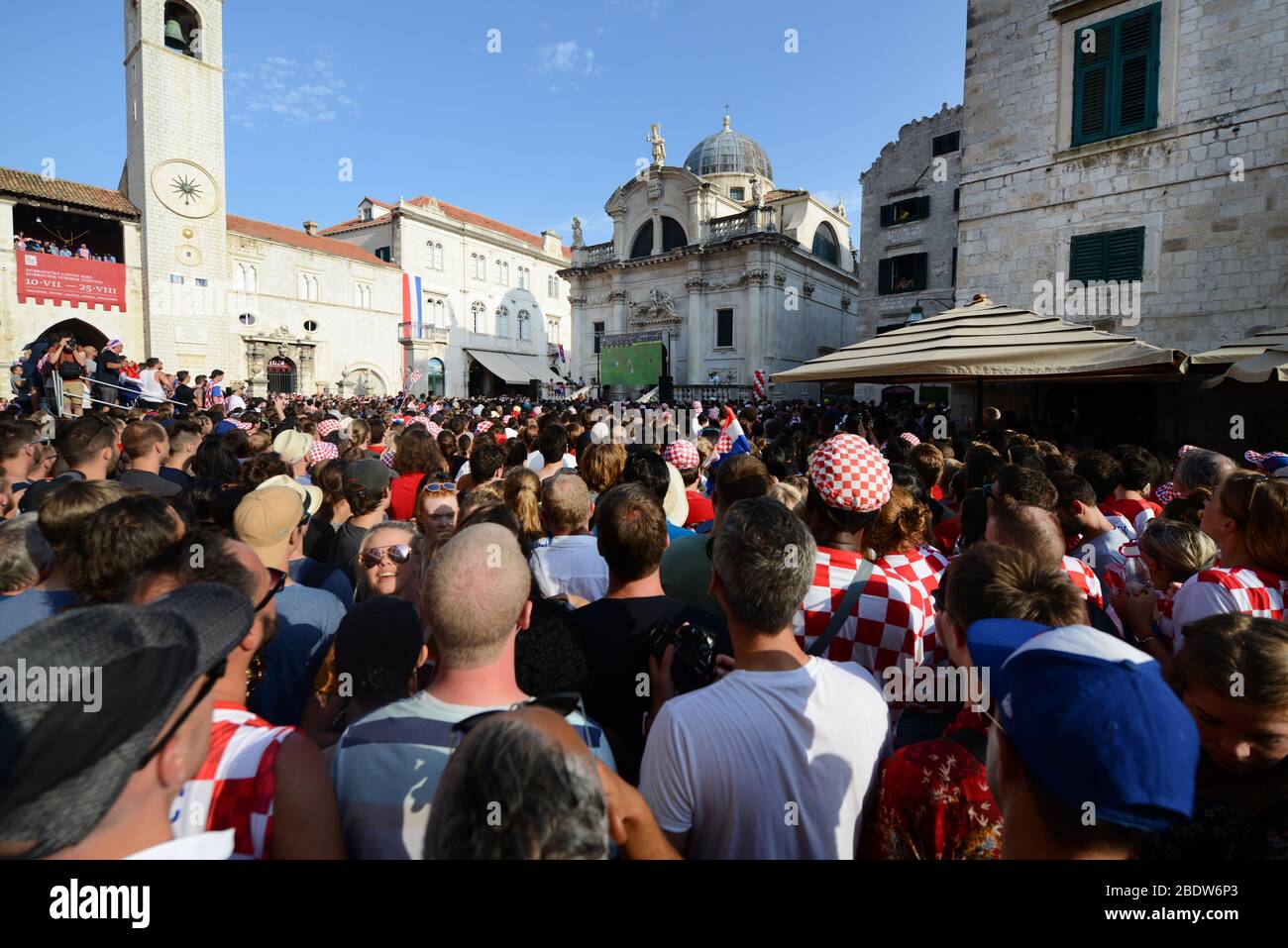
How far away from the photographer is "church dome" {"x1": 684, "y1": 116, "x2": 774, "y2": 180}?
40.8 metres

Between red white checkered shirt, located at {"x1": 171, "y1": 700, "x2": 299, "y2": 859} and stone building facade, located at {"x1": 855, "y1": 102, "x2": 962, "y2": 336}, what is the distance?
26141mm

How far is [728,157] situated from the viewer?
40938mm

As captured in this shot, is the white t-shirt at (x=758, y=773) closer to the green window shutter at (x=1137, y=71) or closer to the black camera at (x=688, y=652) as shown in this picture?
the black camera at (x=688, y=652)

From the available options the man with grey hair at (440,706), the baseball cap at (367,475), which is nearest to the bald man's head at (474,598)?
the man with grey hair at (440,706)

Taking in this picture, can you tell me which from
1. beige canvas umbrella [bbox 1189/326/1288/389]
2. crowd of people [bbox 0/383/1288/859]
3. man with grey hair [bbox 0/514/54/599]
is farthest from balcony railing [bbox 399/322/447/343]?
beige canvas umbrella [bbox 1189/326/1288/389]

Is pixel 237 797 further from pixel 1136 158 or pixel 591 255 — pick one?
pixel 591 255

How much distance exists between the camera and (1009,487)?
3.55 meters

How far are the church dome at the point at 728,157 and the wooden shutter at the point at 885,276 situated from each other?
18813 millimetres

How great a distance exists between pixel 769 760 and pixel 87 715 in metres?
1.55

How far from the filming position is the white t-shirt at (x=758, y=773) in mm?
1701

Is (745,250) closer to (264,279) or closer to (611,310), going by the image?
(611,310)

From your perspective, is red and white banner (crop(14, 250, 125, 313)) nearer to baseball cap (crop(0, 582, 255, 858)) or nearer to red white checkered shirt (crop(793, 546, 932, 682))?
baseball cap (crop(0, 582, 255, 858))

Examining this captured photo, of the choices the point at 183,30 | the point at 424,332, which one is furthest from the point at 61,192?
the point at 424,332

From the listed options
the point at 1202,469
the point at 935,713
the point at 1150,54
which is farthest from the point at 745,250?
the point at 935,713
